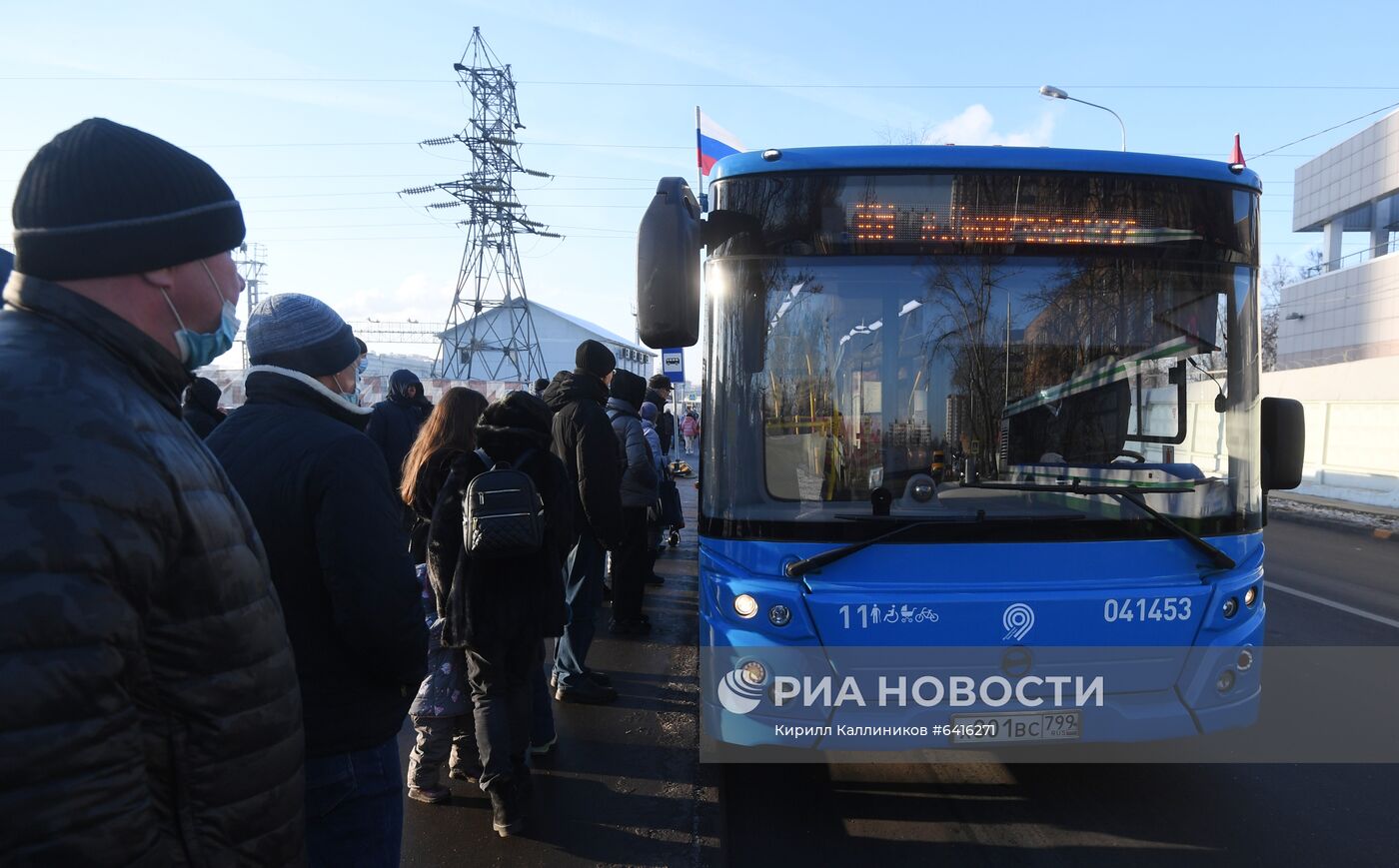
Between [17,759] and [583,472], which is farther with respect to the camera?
[583,472]

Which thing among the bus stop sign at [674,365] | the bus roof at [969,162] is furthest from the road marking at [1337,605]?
the bus stop sign at [674,365]

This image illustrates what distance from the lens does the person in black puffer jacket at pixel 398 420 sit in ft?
21.5

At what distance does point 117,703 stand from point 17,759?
116 mm

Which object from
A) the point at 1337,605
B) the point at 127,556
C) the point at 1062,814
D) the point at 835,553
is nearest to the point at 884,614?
the point at 835,553

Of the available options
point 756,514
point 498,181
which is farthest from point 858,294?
point 498,181

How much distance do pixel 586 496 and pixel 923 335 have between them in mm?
2233

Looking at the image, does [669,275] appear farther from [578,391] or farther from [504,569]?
[578,391]

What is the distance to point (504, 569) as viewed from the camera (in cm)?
371

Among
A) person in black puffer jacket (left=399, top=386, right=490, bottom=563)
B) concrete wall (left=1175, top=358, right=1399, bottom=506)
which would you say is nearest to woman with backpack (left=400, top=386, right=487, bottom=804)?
person in black puffer jacket (left=399, top=386, right=490, bottom=563)

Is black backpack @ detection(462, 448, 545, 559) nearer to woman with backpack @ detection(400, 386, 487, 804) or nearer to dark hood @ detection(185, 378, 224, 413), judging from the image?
woman with backpack @ detection(400, 386, 487, 804)

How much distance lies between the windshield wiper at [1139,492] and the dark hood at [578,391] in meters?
2.39

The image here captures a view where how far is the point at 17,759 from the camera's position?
42.2 inches

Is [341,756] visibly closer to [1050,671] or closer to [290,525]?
[290,525]

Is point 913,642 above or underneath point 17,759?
underneath
